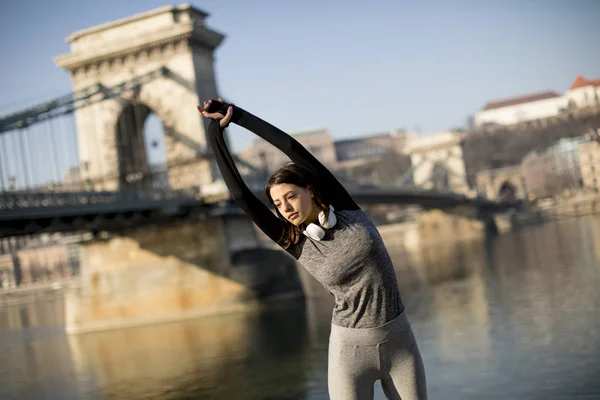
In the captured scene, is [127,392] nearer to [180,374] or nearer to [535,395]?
[180,374]

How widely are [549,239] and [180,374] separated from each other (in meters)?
22.0

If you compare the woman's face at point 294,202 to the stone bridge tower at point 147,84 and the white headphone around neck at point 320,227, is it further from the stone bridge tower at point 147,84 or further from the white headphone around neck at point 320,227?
the stone bridge tower at point 147,84

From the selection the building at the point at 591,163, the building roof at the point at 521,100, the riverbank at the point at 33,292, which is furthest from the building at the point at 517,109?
the building at the point at 591,163

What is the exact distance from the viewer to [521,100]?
10012cm

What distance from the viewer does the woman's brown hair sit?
276cm

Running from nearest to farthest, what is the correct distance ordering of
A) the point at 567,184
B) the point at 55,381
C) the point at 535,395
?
the point at 535,395, the point at 55,381, the point at 567,184

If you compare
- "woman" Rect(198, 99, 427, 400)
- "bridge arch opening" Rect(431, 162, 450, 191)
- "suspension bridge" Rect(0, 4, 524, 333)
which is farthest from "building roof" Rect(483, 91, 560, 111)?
"woman" Rect(198, 99, 427, 400)

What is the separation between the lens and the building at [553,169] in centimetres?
4518

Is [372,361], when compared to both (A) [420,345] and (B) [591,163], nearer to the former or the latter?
(A) [420,345]

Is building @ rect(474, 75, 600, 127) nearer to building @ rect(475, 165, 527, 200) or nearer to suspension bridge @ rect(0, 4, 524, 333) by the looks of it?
building @ rect(475, 165, 527, 200)

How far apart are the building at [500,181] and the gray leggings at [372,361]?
230 feet

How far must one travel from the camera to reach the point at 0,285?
7069cm

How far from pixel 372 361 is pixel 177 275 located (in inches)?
783

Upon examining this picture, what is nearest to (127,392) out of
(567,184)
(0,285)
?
(567,184)
